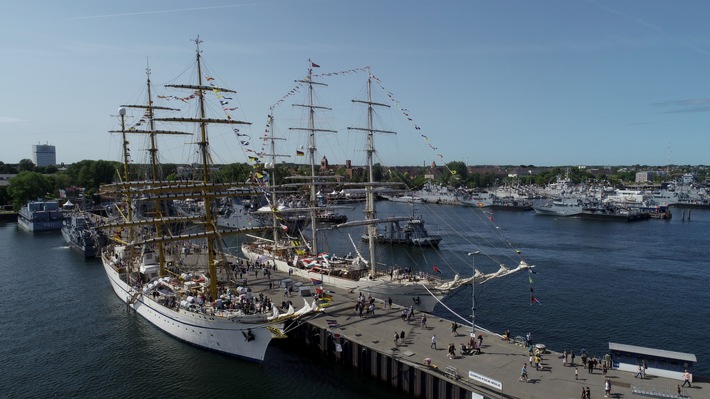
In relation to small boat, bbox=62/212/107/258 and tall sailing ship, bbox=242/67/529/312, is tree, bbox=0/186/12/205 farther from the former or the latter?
tall sailing ship, bbox=242/67/529/312

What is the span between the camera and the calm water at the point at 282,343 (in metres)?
30.1

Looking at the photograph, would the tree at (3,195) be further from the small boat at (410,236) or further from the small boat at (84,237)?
the small boat at (410,236)

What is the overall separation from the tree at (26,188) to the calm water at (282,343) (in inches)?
1956

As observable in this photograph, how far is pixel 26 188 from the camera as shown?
123562 millimetres

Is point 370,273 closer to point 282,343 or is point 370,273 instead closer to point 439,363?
point 282,343

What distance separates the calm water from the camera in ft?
98.8

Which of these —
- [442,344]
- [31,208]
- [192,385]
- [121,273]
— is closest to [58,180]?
[31,208]

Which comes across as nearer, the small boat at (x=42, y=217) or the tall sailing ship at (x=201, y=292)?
the tall sailing ship at (x=201, y=292)

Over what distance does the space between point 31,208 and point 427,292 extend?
9849 cm

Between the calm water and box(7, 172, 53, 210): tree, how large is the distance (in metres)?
49.7

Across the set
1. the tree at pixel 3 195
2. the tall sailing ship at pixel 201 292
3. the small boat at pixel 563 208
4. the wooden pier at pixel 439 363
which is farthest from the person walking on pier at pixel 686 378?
the tree at pixel 3 195

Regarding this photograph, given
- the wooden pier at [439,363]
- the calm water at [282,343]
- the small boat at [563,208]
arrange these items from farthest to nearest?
the small boat at [563,208] → the calm water at [282,343] → the wooden pier at [439,363]

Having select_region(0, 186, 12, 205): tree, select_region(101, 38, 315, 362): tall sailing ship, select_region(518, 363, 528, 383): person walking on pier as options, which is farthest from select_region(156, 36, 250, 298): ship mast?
select_region(0, 186, 12, 205): tree

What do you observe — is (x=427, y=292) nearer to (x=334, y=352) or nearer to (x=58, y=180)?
(x=334, y=352)
